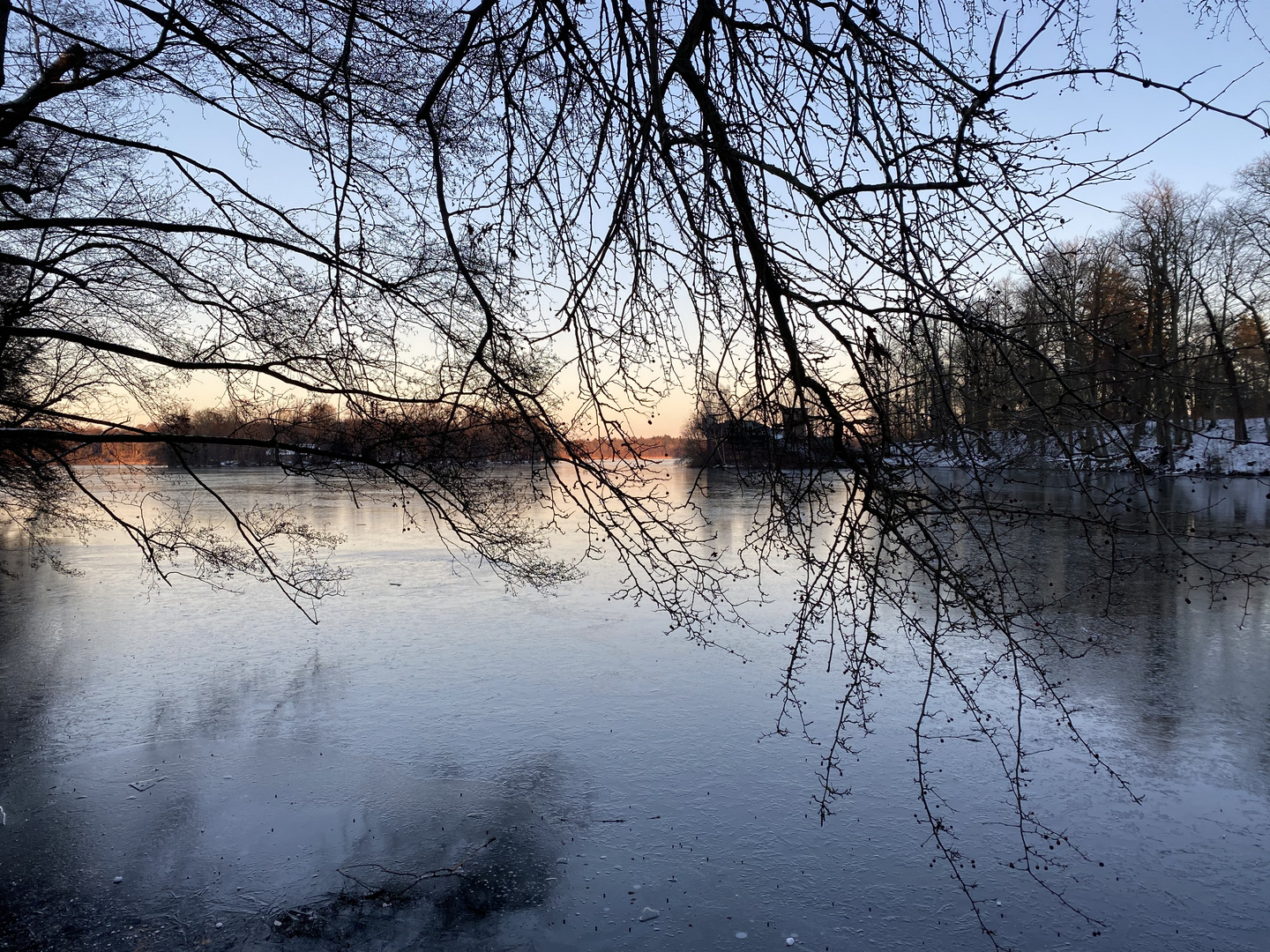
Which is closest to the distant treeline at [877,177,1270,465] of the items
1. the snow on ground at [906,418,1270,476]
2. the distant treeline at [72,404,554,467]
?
the snow on ground at [906,418,1270,476]

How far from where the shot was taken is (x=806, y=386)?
2768mm

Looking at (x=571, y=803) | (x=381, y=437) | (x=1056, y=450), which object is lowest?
(x=571, y=803)

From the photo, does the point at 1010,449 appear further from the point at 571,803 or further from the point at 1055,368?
the point at 571,803

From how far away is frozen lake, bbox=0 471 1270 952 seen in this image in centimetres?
462

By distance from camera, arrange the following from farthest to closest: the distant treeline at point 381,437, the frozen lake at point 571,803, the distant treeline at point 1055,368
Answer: the distant treeline at point 381,437 < the frozen lake at point 571,803 < the distant treeline at point 1055,368

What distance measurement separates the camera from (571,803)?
593cm

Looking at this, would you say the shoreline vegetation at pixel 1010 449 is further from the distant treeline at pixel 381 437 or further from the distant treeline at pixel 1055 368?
the distant treeline at pixel 381 437

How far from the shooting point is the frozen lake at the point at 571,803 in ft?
15.2

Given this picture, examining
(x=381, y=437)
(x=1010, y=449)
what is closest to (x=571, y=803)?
(x=381, y=437)

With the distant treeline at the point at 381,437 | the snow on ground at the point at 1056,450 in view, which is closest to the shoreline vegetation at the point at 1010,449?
the snow on ground at the point at 1056,450

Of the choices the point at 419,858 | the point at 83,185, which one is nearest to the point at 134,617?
the point at 83,185

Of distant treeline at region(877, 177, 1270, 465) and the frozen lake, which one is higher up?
distant treeline at region(877, 177, 1270, 465)

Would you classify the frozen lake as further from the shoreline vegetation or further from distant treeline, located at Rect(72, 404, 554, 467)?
distant treeline, located at Rect(72, 404, 554, 467)

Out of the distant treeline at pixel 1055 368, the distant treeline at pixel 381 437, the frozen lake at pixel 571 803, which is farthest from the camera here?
the distant treeline at pixel 381 437
